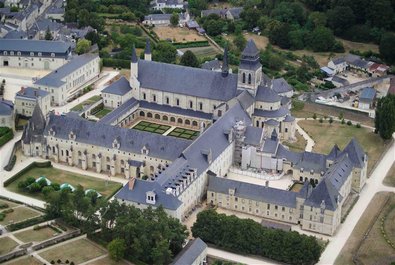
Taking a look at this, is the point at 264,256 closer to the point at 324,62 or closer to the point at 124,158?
the point at 124,158

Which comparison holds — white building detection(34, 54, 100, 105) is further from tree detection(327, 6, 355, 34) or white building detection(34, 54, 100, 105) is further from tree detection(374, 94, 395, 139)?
tree detection(327, 6, 355, 34)

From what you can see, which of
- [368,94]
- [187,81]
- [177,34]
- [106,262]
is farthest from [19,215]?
[177,34]

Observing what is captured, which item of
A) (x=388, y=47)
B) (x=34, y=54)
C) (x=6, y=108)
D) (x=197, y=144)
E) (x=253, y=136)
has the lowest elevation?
(x=6, y=108)

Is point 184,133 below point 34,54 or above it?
below

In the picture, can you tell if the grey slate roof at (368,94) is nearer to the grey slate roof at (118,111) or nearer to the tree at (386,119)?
the tree at (386,119)

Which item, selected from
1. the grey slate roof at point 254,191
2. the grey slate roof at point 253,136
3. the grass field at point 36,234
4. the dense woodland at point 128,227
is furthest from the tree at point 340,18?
the grass field at point 36,234

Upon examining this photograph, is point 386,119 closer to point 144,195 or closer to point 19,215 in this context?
point 144,195
